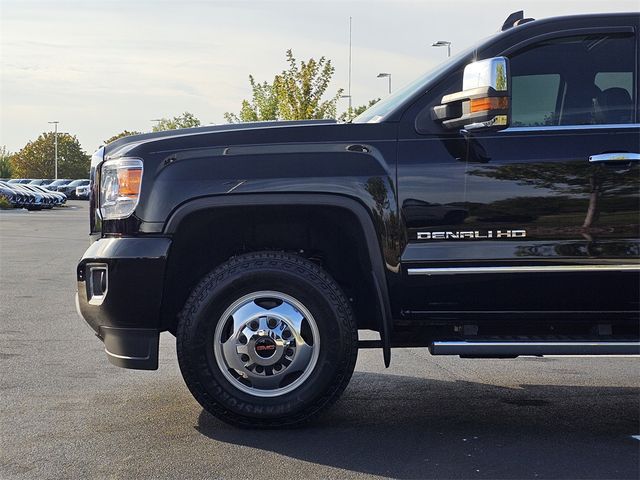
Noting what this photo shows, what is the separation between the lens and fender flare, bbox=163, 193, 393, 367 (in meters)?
Answer: 4.66

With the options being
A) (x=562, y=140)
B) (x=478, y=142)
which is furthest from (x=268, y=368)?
(x=562, y=140)

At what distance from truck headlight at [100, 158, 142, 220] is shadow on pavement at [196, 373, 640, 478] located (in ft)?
3.92

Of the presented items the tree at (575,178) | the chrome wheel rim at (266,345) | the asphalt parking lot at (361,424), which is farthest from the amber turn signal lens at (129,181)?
the tree at (575,178)

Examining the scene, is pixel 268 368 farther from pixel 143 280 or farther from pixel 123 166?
pixel 123 166

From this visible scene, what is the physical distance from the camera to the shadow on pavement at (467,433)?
415 cm

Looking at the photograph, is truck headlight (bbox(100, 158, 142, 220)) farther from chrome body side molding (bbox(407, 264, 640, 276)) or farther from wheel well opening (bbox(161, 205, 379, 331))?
chrome body side molding (bbox(407, 264, 640, 276))

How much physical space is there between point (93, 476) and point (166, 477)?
31 cm

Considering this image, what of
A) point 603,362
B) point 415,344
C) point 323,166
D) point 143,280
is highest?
point 323,166

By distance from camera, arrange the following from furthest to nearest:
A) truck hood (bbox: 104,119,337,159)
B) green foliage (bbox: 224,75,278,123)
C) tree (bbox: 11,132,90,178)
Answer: tree (bbox: 11,132,90,178), green foliage (bbox: 224,75,278,123), truck hood (bbox: 104,119,337,159)

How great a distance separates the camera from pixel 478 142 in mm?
4684

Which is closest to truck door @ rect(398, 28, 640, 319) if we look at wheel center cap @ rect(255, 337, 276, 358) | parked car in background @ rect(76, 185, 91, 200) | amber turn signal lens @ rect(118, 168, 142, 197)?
wheel center cap @ rect(255, 337, 276, 358)

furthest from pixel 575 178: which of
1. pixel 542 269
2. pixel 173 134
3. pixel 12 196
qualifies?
pixel 12 196

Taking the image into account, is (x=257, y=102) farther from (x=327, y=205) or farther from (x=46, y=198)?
(x=327, y=205)

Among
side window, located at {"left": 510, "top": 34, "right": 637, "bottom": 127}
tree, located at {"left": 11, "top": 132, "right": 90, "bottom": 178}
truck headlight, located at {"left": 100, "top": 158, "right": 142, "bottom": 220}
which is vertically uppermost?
tree, located at {"left": 11, "top": 132, "right": 90, "bottom": 178}
